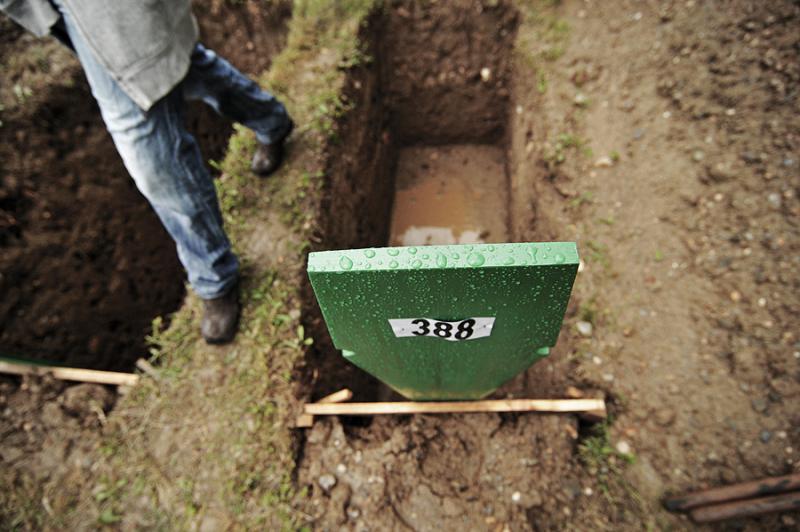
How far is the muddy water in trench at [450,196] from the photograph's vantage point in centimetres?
353

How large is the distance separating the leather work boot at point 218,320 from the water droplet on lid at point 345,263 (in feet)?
3.86

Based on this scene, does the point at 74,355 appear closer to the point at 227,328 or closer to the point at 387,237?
the point at 227,328

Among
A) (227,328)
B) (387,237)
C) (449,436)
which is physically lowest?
(387,237)

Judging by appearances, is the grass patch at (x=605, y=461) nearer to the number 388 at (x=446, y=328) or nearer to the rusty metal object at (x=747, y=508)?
the rusty metal object at (x=747, y=508)

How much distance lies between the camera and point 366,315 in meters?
1.18

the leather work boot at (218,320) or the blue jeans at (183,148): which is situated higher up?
the blue jeans at (183,148)

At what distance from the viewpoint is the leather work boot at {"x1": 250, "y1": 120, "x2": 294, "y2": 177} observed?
2262 millimetres

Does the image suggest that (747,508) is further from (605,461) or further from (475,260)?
(475,260)

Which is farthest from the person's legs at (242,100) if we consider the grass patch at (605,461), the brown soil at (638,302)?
the grass patch at (605,461)

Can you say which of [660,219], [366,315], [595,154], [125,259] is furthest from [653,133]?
[125,259]

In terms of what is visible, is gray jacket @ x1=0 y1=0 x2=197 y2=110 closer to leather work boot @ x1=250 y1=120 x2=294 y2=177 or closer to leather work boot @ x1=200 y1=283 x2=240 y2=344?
leather work boot @ x1=250 y1=120 x2=294 y2=177

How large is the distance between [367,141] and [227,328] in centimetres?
177

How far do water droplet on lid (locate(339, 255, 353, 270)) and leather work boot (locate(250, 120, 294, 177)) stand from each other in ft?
5.08

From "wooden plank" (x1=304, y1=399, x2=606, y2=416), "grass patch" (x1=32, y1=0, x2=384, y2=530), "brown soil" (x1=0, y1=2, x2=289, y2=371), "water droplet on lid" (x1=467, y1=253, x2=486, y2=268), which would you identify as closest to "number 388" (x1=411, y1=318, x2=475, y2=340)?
"water droplet on lid" (x1=467, y1=253, x2=486, y2=268)
